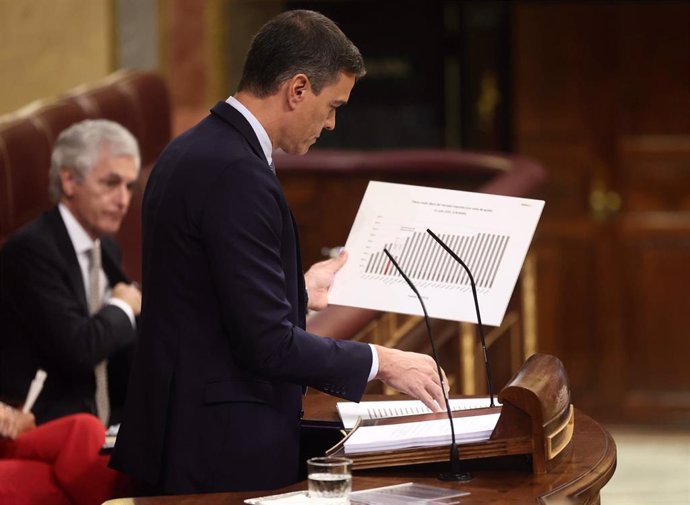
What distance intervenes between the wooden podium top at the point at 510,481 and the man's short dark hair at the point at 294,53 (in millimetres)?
738

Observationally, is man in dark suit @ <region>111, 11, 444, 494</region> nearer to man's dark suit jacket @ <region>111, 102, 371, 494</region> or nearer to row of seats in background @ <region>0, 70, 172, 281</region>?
man's dark suit jacket @ <region>111, 102, 371, 494</region>

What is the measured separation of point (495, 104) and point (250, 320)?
19.6 feet

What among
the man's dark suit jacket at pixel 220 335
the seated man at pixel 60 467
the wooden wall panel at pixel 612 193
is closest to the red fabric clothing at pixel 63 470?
the seated man at pixel 60 467

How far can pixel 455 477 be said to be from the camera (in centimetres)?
237

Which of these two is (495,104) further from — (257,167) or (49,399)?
(257,167)

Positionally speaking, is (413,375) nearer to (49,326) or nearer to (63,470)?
(63,470)

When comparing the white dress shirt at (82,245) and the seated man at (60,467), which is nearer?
the seated man at (60,467)

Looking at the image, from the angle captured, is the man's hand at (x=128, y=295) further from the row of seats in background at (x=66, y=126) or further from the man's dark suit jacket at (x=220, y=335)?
the man's dark suit jacket at (x=220, y=335)

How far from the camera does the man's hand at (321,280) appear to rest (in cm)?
284

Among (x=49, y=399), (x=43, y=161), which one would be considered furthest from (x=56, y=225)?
(x=43, y=161)

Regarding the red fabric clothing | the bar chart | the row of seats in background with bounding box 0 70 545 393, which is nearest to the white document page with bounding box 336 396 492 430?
the bar chart

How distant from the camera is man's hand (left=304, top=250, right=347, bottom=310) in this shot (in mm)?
2840

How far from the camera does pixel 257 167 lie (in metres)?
2.42

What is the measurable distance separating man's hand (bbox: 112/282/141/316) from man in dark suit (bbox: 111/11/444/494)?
1.58m
